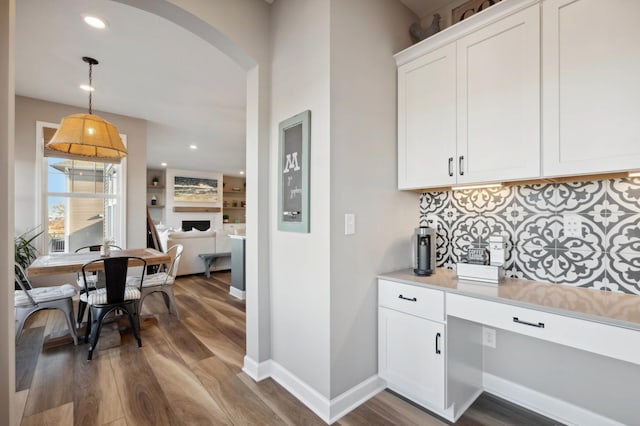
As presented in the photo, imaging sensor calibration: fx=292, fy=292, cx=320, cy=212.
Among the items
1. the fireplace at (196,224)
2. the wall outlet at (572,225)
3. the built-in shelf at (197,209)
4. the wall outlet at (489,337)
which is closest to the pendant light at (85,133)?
the wall outlet at (489,337)

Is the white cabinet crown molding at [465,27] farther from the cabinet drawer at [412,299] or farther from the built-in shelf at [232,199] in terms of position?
the built-in shelf at [232,199]

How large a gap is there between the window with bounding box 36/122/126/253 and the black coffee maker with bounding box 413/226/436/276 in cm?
411

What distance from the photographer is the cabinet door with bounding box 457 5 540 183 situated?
5.27 ft

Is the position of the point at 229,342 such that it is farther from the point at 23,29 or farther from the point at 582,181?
the point at 23,29

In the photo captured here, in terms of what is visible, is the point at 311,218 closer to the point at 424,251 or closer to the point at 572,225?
the point at 424,251

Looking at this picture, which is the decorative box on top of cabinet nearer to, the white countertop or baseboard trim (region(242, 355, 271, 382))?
the white countertop

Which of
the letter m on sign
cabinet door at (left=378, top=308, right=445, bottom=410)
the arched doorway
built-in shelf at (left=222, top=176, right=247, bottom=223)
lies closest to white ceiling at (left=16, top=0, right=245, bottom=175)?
the arched doorway

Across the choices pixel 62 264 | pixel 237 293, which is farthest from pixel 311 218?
pixel 237 293

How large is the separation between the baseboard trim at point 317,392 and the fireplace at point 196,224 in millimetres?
8878

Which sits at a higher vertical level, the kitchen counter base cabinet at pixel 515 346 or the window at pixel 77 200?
the window at pixel 77 200

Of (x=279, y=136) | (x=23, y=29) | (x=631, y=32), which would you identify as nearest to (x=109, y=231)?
(x=23, y=29)

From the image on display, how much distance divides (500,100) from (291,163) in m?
1.34

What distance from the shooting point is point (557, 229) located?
71.0 inches

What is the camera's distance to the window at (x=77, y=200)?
4086mm
